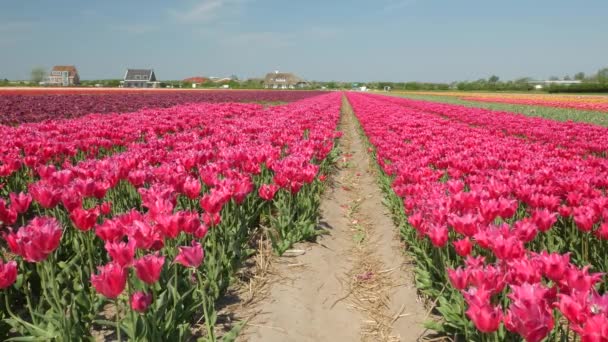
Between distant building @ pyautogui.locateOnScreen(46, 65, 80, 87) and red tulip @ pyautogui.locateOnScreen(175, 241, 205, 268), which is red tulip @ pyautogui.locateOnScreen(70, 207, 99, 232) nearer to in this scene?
red tulip @ pyautogui.locateOnScreen(175, 241, 205, 268)

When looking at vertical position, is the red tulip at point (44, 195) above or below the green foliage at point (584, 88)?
below

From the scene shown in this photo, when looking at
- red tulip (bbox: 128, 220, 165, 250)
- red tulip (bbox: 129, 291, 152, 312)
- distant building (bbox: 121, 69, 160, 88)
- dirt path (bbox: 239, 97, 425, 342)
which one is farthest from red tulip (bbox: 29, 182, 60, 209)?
distant building (bbox: 121, 69, 160, 88)

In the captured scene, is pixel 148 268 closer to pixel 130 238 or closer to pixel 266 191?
pixel 130 238

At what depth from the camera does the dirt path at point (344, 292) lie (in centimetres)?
314

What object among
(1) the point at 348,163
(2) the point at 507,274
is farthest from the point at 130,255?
(1) the point at 348,163

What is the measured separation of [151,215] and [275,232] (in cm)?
209

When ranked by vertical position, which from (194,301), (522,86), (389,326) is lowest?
(389,326)

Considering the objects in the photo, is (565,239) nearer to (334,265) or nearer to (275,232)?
(334,265)

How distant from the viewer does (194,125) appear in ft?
35.6

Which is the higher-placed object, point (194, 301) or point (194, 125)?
point (194, 125)

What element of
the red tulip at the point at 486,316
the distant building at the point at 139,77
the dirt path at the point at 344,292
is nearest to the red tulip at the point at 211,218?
the dirt path at the point at 344,292

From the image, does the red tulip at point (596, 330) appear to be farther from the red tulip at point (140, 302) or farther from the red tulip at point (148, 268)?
the red tulip at point (140, 302)

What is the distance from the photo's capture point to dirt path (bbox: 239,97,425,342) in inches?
123

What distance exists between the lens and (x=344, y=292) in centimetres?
381
